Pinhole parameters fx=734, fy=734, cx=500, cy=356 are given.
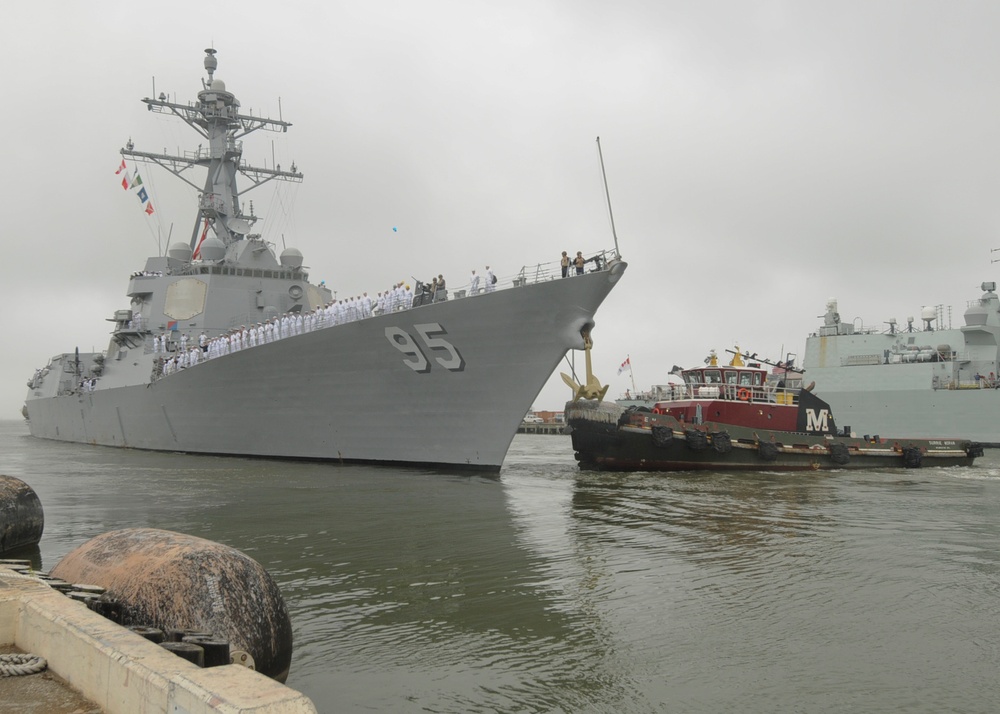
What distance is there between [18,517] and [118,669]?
6.26m

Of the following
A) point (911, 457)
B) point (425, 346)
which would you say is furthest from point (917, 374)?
point (425, 346)

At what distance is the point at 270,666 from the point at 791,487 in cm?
1366

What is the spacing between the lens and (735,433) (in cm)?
1916

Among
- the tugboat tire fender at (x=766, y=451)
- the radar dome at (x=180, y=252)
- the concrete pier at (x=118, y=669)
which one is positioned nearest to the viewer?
the concrete pier at (x=118, y=669)

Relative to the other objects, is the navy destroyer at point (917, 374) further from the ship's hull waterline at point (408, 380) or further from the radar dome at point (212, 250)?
the radar dome at point (212, 250)

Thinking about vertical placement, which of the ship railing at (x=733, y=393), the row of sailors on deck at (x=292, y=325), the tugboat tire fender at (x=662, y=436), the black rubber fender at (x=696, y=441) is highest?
the row of sailors on deck at (x=292, y=325)

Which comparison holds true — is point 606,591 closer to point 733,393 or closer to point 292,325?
point 292,325

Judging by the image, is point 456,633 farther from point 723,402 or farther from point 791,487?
point 723,402

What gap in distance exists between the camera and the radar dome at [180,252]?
2505 cm

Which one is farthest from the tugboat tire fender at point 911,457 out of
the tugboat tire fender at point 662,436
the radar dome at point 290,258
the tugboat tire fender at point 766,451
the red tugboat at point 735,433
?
the radar dome at point 290,258

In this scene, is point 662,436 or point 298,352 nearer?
point 298,352

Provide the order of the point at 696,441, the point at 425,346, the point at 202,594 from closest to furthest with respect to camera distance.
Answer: the point at 202,594 → the point at 425,346 → the point at 696,441

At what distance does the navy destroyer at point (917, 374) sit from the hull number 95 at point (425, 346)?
77.6ft

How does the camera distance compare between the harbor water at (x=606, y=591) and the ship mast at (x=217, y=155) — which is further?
the ship mast at (x=217, y=155)
